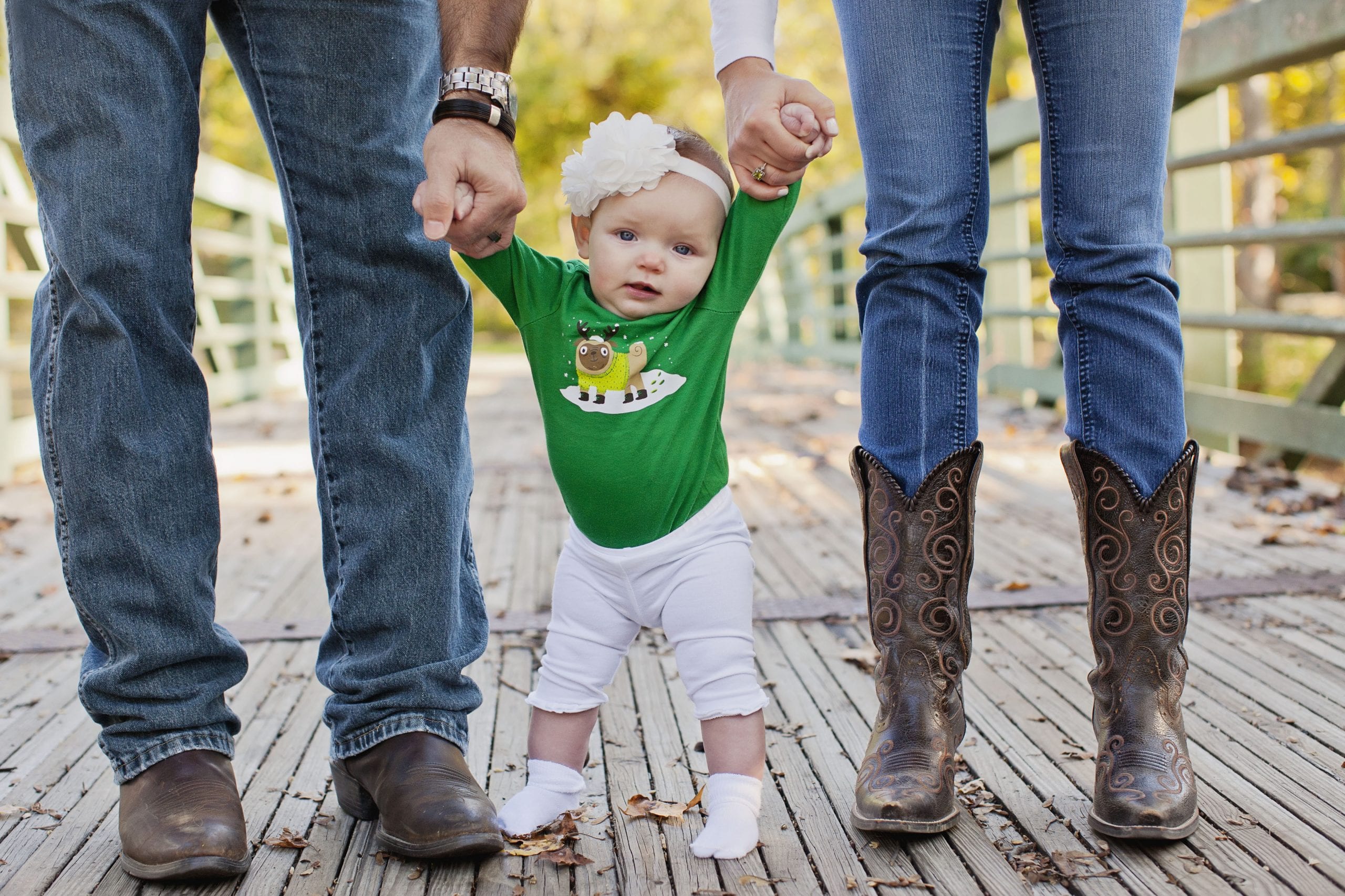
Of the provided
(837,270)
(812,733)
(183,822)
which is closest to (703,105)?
(837,270)

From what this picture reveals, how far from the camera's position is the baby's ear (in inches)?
62.1

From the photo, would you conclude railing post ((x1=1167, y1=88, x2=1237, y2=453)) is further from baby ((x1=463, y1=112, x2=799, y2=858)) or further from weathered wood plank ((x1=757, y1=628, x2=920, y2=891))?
baby ((x1=463, y1=112, x2=799, y2=858))

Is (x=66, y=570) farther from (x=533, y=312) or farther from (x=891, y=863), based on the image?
(x=891, y=863)

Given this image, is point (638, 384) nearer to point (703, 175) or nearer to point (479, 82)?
Result: point (703, 175)

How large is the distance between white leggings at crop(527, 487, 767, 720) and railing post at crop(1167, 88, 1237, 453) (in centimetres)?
340

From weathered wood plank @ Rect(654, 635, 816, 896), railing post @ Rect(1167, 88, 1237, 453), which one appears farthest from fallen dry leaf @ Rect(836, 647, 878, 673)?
railing post @ Rect(1167, 88, 1237, 453)

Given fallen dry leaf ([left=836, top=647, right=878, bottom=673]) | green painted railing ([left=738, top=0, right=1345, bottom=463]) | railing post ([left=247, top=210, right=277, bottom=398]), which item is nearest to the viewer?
fallen dry leaf ([left=836, top=647, right=878, bottom=673])

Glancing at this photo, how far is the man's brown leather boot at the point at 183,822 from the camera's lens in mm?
1350

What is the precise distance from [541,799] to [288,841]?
302 mm

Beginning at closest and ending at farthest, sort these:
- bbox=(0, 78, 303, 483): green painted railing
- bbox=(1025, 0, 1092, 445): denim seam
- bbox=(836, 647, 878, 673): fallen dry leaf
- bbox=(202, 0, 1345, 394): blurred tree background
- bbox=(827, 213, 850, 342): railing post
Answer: bbox=(1025, 0, 1092, 445): denim seam, bbox=(836, 647, 878, 673): fallen dry leaf, bbox=(0, 78, 303, 483): green painted railing, bbox=(827, 213, 850, 342): railing post, bbox=(202, 0, 1345, 394): blurred tree background

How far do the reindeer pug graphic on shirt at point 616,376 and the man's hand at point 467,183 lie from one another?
0.20 metres

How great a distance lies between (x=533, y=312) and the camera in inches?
61.1

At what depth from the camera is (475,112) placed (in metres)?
1.39

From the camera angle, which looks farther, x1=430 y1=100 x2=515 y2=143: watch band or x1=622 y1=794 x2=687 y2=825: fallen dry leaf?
x1=622 y1=794 x2=687 y2=825: fallen dry leaf
